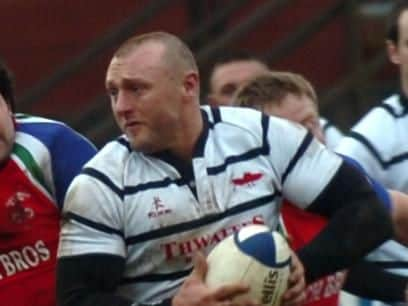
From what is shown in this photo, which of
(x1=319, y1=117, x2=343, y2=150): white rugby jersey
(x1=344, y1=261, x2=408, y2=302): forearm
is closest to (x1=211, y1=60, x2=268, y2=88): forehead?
(x1=319, y1=117, x2=343, y2=150): white rugby jersey

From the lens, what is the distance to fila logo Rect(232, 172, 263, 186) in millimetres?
5605

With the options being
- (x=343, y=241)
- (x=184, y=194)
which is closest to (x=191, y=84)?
(x=184, y=194)

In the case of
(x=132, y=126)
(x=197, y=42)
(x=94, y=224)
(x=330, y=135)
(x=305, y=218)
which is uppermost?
(x=132, y=126)

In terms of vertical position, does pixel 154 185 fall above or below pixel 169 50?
below

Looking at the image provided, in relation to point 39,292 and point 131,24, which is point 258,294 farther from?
point 131,24

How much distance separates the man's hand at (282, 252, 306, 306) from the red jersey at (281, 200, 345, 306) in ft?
1.15

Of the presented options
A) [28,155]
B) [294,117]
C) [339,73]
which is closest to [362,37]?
[339,73]

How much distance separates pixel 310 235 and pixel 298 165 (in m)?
0.46

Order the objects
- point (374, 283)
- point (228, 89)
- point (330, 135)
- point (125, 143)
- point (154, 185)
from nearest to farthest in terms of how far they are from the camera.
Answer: point (154, 185) → point (125, 143) → point (374, 283) → point (330, 135) → point (228, 89)

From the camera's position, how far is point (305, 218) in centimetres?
603

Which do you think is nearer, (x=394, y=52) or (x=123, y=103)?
(x=123, y=103)

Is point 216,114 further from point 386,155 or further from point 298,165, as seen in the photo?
point 386,155

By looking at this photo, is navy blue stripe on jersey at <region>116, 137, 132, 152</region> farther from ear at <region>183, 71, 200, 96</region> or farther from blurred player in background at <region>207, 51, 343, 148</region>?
blurred player in background at <region>207, 51, 343, 148</region>

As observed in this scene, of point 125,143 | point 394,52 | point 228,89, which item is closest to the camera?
point 125,143
